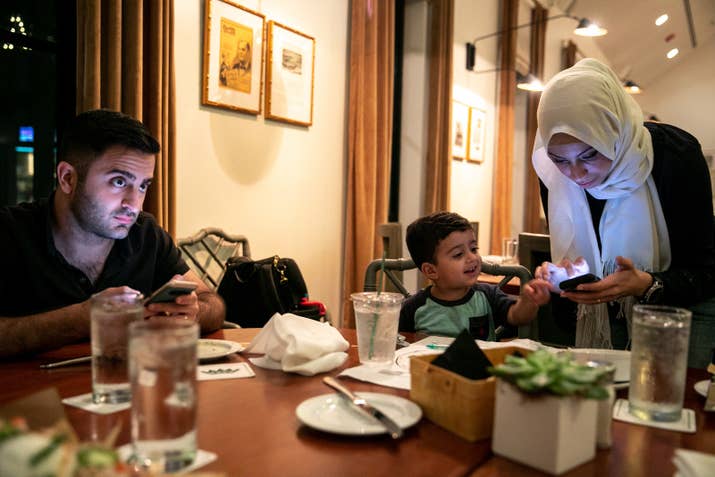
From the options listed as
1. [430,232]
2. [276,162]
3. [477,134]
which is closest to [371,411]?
[430,232]

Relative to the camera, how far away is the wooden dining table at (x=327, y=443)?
668 mm

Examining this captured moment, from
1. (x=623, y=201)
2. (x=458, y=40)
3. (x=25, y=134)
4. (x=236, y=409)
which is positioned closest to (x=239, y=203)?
(x=25, y=134)

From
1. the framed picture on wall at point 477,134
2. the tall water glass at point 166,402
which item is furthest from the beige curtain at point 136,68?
the framed picture on wall at point 477,134

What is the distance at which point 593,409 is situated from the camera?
0.70m

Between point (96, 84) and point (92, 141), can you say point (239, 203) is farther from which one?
point (92, 141)

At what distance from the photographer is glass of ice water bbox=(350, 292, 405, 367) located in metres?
1.10

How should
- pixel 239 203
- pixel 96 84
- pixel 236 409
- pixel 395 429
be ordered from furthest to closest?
pixel 239 203, pixel 96 84, pixel 236 409, pixel 395 429

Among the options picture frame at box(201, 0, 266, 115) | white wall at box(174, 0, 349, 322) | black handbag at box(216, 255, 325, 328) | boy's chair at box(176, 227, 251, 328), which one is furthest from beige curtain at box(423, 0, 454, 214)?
black handbag at box(216, 255, 325, 328)

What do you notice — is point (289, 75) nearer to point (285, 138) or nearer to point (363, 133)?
point (285, 138)

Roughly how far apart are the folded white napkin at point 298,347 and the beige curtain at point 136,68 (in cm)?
145

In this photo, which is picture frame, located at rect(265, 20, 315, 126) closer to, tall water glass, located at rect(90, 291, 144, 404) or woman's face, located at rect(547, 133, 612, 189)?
woman's face, located at rect(547, 133, 612, 189)

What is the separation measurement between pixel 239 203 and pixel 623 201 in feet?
6.78

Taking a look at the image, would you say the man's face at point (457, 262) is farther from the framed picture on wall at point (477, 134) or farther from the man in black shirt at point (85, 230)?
the framed picture on wall at point (477, 134)

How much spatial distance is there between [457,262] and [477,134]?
449 centimetres
